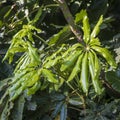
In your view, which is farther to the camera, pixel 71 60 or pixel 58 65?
pixel 58 65

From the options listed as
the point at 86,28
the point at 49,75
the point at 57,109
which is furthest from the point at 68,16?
the point at 57,109

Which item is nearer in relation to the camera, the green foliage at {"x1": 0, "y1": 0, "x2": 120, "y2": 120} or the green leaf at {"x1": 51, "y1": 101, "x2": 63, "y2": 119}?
the green foliage at {"x1": 0, "y1": 0, "x2": 120, "y2": 120}

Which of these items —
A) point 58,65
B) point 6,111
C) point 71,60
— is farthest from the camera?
point 6,111

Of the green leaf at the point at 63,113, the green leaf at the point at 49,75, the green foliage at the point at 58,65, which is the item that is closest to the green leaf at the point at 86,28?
the green foliage at the point at 58,65

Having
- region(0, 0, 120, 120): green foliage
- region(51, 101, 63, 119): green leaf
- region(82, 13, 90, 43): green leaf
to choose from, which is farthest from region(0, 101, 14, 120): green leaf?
region(82, 13, 90, 43): green leaf

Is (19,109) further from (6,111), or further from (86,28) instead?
(86,28)

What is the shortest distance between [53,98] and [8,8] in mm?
428

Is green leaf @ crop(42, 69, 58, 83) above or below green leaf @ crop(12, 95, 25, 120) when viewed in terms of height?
above

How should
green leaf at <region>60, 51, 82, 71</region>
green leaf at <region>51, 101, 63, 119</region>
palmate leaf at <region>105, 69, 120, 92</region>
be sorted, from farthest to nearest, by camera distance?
green leaf at <region>51, 101, 63, 119</region>, palmate leaf at <region>105, 69, 120, 92</region>, green leaf at <region>60, 51, 82, 71</region>

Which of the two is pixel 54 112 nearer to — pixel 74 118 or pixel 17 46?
pixel 74 118

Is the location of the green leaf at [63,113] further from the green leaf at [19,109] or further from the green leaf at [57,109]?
the green leaf at [19,109]

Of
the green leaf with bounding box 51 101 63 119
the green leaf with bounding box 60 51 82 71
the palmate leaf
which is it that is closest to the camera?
the green leaf with bounding box 60 51 82 71

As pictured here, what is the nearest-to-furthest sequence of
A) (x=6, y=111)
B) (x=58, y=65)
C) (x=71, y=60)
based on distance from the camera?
(x=71, y=60)
(x=58, y=65)
(x=6, y=111)

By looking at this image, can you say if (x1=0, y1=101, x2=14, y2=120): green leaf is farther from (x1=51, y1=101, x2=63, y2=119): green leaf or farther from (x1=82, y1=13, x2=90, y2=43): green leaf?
(x1=82, y1=13, x2=90, y2=43): green leaf
